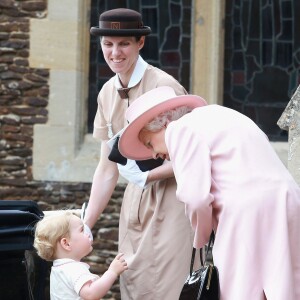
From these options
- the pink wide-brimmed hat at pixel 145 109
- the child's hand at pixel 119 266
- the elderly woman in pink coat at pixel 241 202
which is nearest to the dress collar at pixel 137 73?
the pink wide-brimmed hat at pixel 145 109

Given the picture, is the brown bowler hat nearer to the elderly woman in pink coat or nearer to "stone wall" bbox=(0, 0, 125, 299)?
the elderly woman in pink coat

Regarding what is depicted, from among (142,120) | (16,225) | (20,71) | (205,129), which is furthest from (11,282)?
(20,71)

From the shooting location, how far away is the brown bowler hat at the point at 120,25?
6082 millimetres

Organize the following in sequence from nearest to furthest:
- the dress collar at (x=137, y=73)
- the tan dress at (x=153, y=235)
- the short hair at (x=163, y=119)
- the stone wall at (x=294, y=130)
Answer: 1. the short hair at (x=163, y=119)
2. the stone wall at (x=294, y=130)
3. the tan dress at (x=153, y=235)
4. the dress collar at (x=137, y=73)

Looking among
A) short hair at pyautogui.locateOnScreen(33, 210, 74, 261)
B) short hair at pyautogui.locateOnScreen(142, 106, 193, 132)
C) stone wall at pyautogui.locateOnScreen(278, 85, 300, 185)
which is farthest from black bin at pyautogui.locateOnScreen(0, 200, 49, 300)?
stone wall at pyautogui.locateOnScreen(278, 85, 300, 185)

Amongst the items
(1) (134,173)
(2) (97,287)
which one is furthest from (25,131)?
(2) (97,287)

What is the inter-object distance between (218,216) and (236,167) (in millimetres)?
204

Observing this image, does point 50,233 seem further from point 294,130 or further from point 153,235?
point 294,130

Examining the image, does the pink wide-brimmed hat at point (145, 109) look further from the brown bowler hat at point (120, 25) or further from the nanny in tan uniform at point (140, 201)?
the brown bowler hat at point (120, 25)

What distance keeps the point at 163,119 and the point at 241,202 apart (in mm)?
674

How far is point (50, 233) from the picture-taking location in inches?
218

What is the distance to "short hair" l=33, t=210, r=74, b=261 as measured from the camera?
18.0 ft

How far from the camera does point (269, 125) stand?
10141mm

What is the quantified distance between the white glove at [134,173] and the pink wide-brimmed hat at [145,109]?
59 cm
